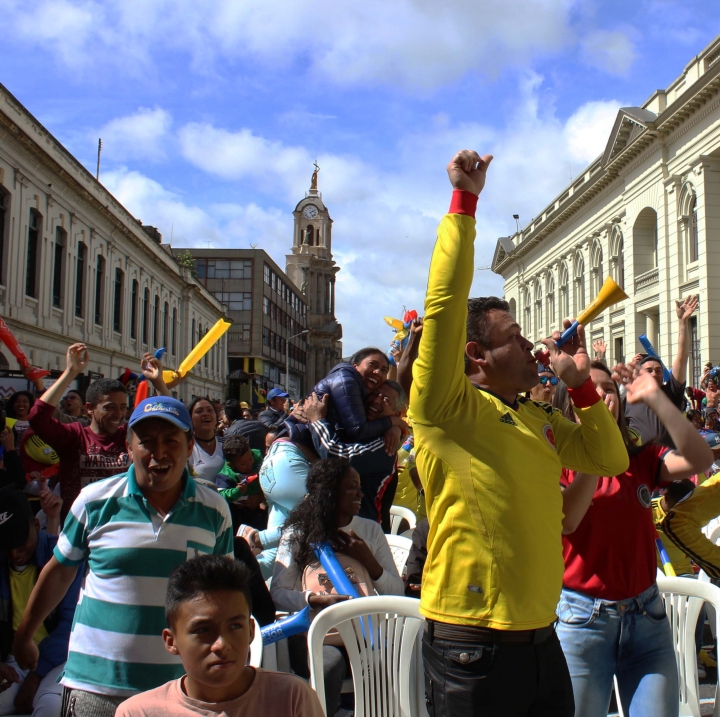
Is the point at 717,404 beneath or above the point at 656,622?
above

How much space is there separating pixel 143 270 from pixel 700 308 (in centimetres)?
2688

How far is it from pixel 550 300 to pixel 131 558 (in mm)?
46671

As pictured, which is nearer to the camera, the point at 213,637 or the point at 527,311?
the point at 213,637

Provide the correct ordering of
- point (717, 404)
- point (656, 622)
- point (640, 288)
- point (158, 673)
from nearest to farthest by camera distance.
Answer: point (158, 673)
point (656, 622)
point (717, 404)
point (640, 288)

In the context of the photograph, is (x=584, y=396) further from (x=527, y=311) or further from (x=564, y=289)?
(x=527, y=311)

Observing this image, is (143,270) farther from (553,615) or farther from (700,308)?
(553,615)

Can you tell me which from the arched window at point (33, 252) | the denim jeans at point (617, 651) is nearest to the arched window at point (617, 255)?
the arched window at point (33, 252)

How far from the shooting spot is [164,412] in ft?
9.30

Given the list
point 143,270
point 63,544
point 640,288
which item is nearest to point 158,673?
point 63,544

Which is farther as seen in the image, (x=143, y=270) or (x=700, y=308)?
(x=143, y=270)

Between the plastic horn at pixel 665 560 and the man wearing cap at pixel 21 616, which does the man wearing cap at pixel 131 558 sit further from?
the plastic horn at pixel 665 560

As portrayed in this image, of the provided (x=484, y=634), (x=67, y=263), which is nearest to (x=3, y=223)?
(x=67, y=263)

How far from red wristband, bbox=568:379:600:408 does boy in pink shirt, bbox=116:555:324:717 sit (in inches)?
51.9

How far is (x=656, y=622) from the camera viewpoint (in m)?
2.93
